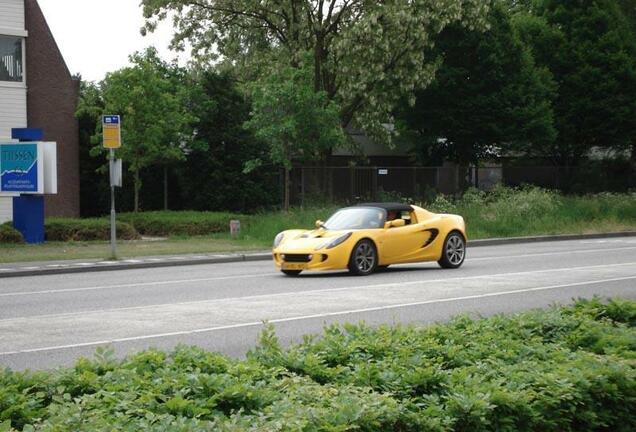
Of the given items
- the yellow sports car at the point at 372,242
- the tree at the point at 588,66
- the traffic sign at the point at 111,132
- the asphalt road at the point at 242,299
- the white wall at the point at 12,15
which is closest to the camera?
the asphalt road at the point at 242,299

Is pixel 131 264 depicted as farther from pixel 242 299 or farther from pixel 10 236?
pixel 242 299

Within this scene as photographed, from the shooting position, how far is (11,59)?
1444 inches

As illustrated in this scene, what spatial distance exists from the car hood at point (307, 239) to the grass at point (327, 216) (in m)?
7.29

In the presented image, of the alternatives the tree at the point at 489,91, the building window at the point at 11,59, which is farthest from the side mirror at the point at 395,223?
the tree at the point at 489,91

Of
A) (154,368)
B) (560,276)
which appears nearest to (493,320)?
(154,368)

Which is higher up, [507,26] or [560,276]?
[507,26]

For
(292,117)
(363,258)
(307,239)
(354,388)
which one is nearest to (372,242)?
(363,258)

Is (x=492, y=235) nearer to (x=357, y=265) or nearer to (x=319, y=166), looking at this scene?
(x=319, y=166)

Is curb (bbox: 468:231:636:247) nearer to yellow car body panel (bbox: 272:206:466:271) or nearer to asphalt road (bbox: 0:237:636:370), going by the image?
asphalt road (bbox: 0:237:636:370)

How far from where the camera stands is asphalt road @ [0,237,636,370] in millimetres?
11227

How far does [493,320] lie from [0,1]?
3170 cm

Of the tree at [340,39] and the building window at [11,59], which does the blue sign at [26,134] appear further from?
the tree at [340,39]

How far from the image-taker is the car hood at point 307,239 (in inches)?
740

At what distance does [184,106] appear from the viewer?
39.9 meters
